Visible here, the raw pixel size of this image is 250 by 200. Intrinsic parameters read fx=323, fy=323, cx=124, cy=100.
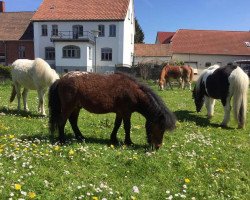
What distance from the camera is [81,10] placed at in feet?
173

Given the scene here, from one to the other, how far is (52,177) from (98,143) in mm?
2590

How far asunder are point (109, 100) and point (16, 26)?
5275 centimetres

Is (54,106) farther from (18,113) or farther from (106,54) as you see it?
(106,54)

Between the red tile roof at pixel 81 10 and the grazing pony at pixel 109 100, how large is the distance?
142ft

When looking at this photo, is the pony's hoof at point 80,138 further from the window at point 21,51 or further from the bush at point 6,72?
the window at point 21,51

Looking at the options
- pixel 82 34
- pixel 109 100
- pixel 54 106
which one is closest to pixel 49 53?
pixel 82 34

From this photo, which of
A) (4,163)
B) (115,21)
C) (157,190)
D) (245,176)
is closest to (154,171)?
(157,190)

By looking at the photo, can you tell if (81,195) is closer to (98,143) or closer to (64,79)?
(98,143)

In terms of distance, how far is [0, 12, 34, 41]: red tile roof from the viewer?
5469 centimetres

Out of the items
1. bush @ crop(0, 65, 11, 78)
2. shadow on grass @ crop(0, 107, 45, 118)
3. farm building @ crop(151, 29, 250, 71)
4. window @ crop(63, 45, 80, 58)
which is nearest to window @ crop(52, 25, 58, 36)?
window @ crop(63, 45, 80, 58)

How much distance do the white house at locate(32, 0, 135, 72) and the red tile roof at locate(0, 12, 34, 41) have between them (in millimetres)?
3894

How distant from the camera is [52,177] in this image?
20.0 feet

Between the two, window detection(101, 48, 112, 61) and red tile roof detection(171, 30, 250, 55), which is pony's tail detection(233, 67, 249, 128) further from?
red tile roof detection(171, 30, 250, 55)

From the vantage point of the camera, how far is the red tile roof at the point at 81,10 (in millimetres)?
51031
